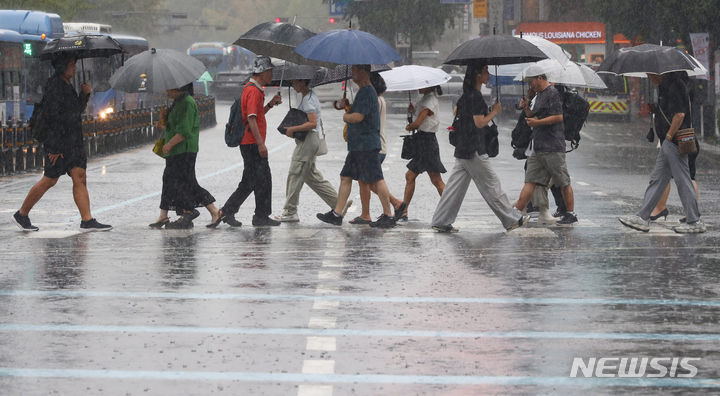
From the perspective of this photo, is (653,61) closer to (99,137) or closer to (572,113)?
(572,113)

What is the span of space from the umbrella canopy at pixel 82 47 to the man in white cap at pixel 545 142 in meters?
4.65

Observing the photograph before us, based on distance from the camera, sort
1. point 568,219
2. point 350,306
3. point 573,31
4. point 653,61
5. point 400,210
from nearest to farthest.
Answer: point 350,306, point 653,61, point 568,219, point 400,210, point 573,31

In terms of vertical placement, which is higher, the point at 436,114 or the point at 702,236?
the point at 436,114

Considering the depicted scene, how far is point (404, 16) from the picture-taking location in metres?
85.8

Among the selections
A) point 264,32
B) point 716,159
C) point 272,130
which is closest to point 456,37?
point 272,130

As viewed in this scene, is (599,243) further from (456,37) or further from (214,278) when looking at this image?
(456,37)

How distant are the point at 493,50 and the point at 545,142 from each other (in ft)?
3.85

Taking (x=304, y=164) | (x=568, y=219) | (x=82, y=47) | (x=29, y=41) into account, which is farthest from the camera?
(x=29, y=41)

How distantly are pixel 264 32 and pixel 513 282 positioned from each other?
5.78m

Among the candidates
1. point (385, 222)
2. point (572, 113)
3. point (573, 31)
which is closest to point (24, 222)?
point (385, 222)

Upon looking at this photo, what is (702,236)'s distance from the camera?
13023 mm

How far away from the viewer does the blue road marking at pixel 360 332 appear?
7.97m

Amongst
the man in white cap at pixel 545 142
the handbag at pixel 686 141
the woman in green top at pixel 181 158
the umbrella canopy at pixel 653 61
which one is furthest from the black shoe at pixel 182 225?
the handbag at pixel 686 141

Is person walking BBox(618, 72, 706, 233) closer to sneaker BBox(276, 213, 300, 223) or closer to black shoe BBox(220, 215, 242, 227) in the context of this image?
sneaker BBox(276, 213, 300, 223)
